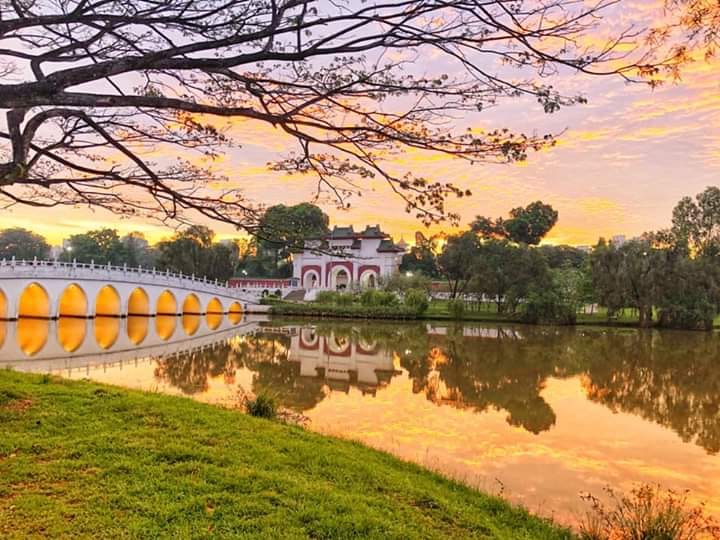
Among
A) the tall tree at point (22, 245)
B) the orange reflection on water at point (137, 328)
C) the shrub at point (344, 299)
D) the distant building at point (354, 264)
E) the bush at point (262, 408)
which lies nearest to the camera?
the bush at point (262, 408)

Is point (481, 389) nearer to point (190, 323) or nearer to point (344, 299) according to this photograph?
point (190, 323)

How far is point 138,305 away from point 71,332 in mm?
9322

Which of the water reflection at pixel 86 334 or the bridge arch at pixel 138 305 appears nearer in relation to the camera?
the water reflection at pixel 86 334

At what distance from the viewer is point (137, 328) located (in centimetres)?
2072

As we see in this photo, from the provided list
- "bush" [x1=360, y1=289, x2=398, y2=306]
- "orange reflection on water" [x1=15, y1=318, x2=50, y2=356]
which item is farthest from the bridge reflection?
Answer: "bush" [x1=360, y1=289, x2=398, y2=306]

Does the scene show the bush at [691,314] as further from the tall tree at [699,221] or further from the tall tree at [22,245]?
the tall tree at [22,245]

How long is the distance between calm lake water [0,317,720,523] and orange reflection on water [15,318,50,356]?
6 cm

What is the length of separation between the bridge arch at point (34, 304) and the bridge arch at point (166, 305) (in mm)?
5980

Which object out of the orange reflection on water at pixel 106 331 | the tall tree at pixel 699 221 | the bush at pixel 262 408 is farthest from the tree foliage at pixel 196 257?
the bush at pixel 262 408

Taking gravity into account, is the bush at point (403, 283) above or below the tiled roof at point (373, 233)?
below

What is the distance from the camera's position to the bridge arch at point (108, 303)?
24.5 metres

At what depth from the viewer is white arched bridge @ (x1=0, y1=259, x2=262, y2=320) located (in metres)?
19.6

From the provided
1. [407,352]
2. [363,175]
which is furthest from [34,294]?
[363,175]

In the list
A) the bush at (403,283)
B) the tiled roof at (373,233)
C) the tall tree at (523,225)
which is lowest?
the bush at (403,283)
